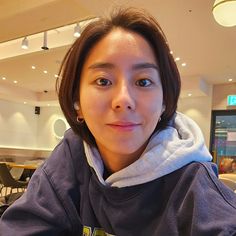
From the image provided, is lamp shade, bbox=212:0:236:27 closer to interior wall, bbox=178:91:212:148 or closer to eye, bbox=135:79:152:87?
eye, bbox=135:79:152:87

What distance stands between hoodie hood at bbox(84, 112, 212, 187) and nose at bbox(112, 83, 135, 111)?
12 centimetres

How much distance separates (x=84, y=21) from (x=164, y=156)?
116 centimetres

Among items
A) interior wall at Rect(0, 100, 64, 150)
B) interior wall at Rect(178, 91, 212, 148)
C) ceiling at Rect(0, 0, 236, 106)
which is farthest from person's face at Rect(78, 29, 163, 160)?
interior wall at Rect(0, 100, 64, 150)

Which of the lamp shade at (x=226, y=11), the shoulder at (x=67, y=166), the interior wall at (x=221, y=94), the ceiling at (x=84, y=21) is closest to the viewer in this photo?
the shoulder at (x=67, y=166)

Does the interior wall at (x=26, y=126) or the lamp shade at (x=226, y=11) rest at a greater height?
the lamp shade at (x=226, y=11)

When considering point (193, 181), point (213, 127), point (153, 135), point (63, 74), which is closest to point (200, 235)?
point (193, 181)

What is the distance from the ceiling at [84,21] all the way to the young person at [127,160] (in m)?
0.73

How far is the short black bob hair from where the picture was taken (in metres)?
0.74

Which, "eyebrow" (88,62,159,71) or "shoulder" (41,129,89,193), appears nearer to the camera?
"eyebrow" (88,62,159,71)

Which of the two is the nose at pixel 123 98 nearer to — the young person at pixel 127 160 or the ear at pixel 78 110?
the young person at pixel 127 160

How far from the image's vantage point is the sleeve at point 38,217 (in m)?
0.73

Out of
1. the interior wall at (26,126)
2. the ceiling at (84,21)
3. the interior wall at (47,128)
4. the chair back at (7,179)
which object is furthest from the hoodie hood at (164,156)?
the interior wall at (47,128)

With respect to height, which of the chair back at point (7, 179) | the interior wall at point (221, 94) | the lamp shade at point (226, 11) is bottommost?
the chair back at point (7, 179)

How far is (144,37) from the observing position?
29.1 inches
